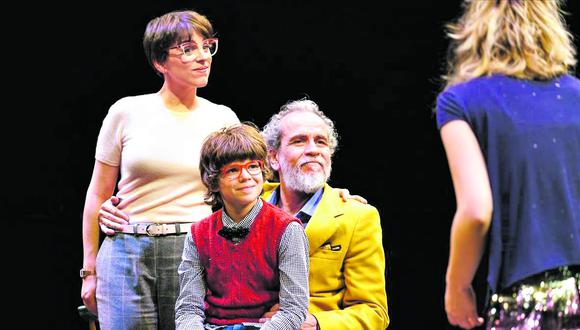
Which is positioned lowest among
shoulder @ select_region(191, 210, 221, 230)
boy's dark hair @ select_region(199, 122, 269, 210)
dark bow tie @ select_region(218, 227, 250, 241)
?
dark bow tie @ select_region(218, 227, 250, 241)

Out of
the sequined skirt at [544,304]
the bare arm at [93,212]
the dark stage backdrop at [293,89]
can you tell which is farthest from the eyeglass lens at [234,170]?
the dark stage backdrop at [293,89]

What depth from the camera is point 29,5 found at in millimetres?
4527

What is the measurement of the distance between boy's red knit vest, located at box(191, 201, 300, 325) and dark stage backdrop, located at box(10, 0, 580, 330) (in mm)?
1881

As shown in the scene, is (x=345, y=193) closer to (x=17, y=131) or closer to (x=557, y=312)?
(x=557, y=312)

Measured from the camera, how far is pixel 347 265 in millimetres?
2971

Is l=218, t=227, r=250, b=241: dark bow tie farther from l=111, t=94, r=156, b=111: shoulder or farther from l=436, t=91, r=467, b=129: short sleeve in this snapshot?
l=436, t=91, r=467, b=129: short sleeve

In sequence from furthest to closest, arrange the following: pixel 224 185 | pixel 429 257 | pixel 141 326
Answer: pixel 429 257, pixel 141 326, pixel 224 185

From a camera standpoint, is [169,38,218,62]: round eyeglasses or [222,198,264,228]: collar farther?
[169,38,218,62]: round eyeglasses

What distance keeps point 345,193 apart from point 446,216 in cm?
156

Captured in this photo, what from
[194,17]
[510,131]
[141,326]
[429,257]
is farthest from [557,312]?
[429,257]

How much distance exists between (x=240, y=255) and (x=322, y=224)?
1.45 feet

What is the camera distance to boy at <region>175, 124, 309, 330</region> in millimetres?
2588

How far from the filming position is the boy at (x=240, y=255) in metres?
2.59

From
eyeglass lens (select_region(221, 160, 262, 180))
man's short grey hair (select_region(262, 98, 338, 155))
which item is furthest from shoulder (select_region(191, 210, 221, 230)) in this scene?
man's short grey hair (select_region(262, 98, 338, 155))
